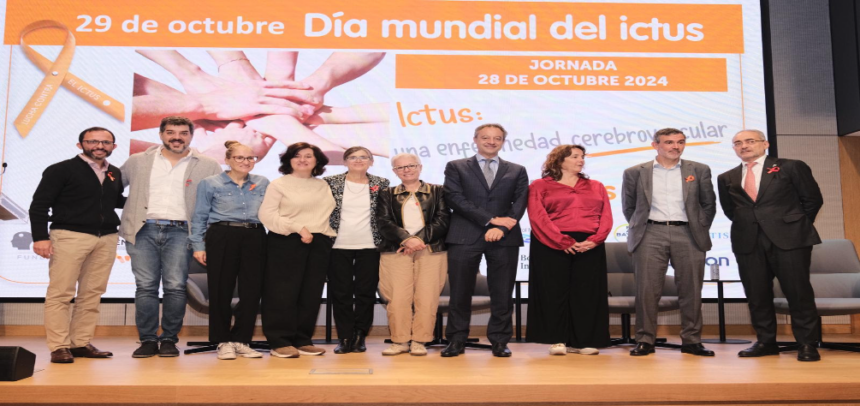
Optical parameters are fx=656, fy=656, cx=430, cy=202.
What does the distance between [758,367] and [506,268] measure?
1373 mm

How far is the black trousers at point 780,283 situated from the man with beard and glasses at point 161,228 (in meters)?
3.22

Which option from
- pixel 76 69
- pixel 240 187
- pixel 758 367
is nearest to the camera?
pixel 758 367

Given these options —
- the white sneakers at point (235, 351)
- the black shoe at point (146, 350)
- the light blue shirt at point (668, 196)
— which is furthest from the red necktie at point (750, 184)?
the black shoe at point (146, 350)

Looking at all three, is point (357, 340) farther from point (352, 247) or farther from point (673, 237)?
point (673, 237)

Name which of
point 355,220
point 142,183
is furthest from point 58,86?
point 355,220

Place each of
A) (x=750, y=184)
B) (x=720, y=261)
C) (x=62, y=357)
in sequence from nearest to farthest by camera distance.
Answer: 1. (x=62, y=357)
2. (x=750, y=184)
3. (x=720, y=261)

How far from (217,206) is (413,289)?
3.92ft

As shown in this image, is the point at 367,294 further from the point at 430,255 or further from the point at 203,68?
the point at 203,68

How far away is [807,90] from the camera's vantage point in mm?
5520

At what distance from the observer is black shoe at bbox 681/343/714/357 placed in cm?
376

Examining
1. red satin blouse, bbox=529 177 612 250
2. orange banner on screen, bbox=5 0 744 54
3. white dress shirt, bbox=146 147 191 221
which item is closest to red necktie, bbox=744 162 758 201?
red satin blouse, bbox=529 177 612 250

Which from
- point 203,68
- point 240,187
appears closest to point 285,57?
point 203,68

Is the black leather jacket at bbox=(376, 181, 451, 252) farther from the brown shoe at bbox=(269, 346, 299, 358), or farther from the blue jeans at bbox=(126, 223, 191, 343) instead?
the blue jeans at bbox=(126, 223, 191, 343)

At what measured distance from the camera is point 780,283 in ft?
12.3
